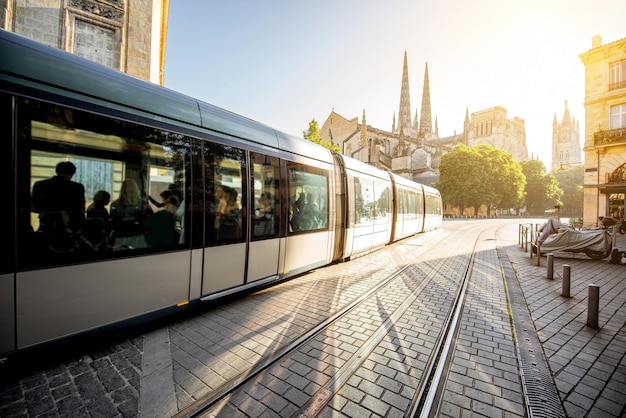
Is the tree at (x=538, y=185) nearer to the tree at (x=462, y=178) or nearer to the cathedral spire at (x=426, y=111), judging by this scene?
the tree at (x=462, y=178)

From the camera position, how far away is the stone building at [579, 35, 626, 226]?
20625 millimetres

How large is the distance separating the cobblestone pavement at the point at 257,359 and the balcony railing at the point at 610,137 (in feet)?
75.0

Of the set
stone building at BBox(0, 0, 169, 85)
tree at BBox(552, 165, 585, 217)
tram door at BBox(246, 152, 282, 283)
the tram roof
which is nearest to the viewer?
the tram roof

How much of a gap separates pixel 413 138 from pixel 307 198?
64.1m

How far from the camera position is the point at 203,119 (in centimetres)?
408

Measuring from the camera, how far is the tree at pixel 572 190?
61.5 meters

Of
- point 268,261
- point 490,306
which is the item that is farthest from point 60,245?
point 490,306

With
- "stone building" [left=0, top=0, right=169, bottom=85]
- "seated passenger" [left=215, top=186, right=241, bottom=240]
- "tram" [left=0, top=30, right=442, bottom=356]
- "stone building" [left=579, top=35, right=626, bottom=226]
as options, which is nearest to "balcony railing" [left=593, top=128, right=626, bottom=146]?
"stone building" [left=579, top=35, right=626, bottom=226]

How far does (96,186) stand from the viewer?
302cm

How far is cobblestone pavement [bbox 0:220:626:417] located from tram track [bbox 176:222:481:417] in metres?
0.19

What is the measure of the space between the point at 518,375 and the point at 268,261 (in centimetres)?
376

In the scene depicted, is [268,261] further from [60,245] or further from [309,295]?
[60,245]

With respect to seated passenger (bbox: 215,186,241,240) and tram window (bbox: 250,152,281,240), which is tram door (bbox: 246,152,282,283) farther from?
seated passenger (bbox: 215,186,241,240)

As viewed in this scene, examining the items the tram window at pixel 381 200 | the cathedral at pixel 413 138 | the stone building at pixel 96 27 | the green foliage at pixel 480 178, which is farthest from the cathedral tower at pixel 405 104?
the stone building at pixel 96 27
